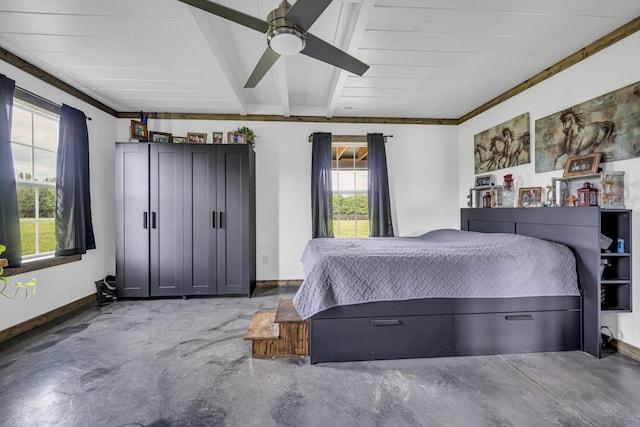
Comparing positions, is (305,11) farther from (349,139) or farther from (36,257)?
(36,257)

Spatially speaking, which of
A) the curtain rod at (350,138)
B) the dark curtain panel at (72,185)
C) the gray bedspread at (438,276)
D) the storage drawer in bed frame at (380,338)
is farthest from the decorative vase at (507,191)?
the dark curtain panel at (72,185)

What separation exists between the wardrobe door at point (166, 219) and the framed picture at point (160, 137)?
1.29ft

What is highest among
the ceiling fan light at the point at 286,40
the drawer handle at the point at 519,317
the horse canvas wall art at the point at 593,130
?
the ceiling fan light at the point at 286,40

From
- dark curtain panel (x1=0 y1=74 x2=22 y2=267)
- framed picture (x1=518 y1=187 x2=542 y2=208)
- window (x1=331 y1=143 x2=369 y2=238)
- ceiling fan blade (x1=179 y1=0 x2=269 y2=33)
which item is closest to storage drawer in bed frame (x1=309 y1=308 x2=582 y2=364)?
framed picture (x1=518 y1=187 x2=542 y2=208)

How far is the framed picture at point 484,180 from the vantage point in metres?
3.76

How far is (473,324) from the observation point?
219 cm

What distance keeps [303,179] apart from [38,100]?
3.02 metres

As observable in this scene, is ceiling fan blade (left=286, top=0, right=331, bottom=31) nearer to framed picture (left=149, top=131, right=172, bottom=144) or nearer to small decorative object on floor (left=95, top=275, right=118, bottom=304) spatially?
framed picture (left=149, top=131, right=172, bottom=144)

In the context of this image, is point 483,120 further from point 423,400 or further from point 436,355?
point 423,400

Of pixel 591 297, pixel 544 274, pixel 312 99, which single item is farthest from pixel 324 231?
pixel 591 297

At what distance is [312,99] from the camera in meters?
4.00

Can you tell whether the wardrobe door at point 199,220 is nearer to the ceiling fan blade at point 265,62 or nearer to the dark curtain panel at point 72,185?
the dark curtain panel at point 72,185

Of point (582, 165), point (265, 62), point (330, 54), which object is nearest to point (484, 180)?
point (582, 165)

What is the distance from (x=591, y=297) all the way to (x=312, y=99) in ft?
11.8
